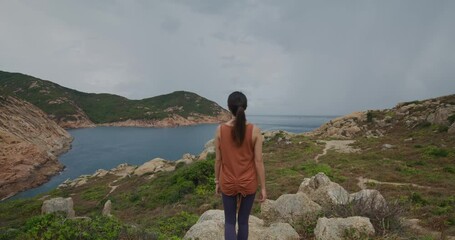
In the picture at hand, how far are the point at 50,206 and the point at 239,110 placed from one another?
1919cm

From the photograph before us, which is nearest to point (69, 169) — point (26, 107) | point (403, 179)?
point (26, 107)

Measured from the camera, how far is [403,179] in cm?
1761

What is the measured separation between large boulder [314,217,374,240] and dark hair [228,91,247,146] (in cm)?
343

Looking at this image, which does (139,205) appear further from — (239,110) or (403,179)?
(239,110)

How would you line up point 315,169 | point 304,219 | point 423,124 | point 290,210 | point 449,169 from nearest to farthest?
point 304,219, point 290,210, point 449,169, point 315,169, point 423,124

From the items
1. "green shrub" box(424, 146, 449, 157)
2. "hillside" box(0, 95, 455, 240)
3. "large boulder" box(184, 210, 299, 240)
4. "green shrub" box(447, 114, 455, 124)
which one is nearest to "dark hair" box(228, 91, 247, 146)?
"large boulder" box(184, 210, 299, 240)

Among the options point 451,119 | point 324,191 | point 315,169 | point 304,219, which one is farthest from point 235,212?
point 451,119

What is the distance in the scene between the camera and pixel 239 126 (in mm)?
4605

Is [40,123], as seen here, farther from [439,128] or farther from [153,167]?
[439,128]

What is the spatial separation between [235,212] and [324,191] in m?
6.04

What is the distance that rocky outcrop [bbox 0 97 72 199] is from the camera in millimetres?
52312

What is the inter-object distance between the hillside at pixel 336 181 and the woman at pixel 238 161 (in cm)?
288

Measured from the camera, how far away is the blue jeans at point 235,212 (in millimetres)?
5047

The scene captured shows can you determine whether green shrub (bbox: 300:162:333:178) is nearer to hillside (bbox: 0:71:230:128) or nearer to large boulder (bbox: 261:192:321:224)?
large boulder (bbox: 261:192:321:224)
